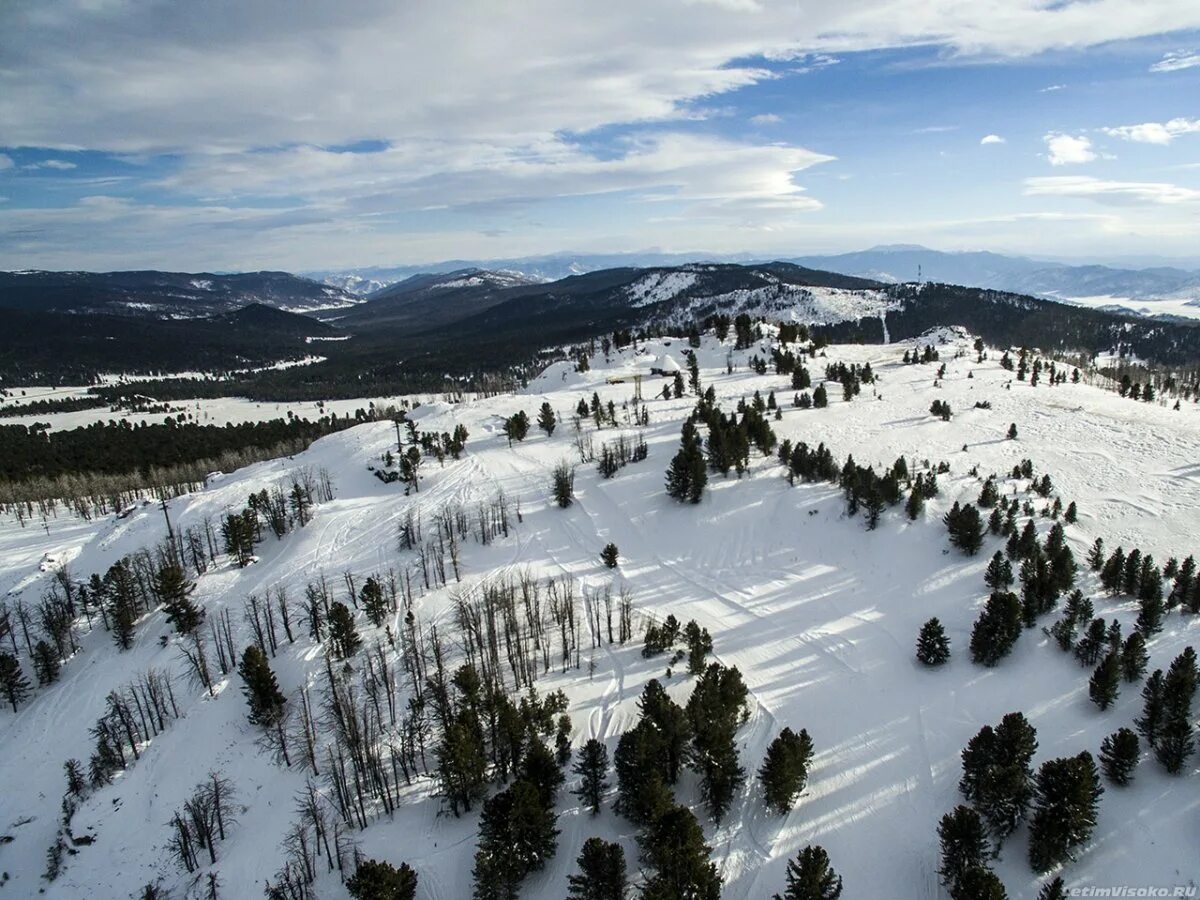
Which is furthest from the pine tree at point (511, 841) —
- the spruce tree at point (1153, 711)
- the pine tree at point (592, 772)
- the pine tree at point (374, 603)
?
the spruce tree at point (1153, 711)

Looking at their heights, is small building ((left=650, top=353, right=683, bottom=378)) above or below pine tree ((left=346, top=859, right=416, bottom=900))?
above

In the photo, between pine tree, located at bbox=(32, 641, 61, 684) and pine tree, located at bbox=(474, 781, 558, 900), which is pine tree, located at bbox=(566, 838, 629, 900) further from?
pine tree, located at bbox=(32, 641, 61, 684)

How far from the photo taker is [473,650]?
55.2m

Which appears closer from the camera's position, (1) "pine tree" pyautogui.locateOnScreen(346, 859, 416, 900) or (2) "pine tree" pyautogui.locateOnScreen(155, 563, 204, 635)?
(1) "pine tree" pyautogui.locateOnScreen(346, 859, 416, 900)

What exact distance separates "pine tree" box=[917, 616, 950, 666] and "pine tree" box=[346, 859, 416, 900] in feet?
128

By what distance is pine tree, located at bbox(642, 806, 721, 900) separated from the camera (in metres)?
29.7

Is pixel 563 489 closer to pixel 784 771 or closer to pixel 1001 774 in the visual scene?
pixel 784 771

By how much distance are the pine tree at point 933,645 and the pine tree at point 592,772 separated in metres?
26.3

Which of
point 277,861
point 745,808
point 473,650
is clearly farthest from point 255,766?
point 745,808

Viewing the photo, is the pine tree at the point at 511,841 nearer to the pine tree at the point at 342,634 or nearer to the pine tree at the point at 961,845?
the pine tree at the point at 961,845

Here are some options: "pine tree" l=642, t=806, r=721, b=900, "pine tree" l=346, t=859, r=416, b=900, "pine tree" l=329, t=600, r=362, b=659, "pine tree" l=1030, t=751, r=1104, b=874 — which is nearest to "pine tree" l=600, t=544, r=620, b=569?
"pine tree" l=329, t=600, r=362, b=659

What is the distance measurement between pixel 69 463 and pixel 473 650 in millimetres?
153811

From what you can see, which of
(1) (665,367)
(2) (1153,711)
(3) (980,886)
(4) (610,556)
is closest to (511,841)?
(3) (980,886)

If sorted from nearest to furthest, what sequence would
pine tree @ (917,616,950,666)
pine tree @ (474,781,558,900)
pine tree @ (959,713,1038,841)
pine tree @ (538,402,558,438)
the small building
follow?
pine tree @ (959,713,1038,841) → pine tree @ (474,781,558,900) → pine tree @ (917,616,950,666) → pine tree @ (538,402,558,438) → the small building
